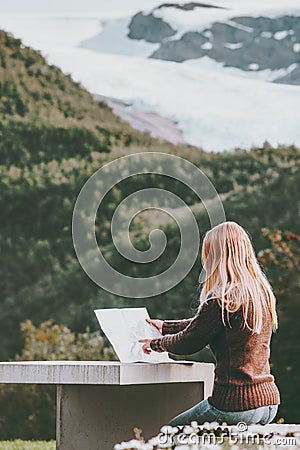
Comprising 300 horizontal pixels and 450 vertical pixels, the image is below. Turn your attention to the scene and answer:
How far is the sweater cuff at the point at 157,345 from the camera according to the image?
3.81m

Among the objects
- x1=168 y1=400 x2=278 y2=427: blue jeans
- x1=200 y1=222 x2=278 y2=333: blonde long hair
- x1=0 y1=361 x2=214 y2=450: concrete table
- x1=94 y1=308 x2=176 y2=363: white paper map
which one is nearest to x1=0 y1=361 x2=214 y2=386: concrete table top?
x1=0 y1=361 x2=214 y2=450: concrete table

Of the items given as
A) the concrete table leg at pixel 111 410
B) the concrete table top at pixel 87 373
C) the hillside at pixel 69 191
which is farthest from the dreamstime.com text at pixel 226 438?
the hillside at pixel 69 191

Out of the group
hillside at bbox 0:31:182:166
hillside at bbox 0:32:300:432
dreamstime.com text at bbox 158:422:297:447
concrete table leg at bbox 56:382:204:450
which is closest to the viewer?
dreamstime.com text at bbox 158:422:297:447

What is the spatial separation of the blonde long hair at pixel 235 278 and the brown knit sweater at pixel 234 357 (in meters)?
0.04

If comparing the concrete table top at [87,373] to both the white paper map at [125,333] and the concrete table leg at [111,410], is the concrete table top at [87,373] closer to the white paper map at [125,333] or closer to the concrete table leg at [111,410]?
the white paper map at [125,333]

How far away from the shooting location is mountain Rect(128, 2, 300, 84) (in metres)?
8.01

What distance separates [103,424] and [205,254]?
0.93 metres

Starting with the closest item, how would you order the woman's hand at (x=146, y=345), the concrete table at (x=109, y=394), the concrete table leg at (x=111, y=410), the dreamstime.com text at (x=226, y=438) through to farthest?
the dreamstime.com text at (x=226, y=438)
the concrete table at (x=109, y=394)
the woman's hand at (x=146, y=345)
the concrete table leg at (x=111, y=410)

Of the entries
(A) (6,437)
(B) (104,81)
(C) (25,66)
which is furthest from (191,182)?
(A) (6,437)

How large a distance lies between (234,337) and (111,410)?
2.73 feet

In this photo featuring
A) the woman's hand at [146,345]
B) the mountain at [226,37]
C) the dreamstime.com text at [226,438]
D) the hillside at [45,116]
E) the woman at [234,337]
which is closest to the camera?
the dreamstime.com text at [226,438]

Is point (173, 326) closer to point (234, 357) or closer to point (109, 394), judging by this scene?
point (109, 394)

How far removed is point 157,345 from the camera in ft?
12.5

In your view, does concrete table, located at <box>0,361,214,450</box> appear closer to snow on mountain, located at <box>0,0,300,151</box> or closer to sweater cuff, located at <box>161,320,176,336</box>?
sweater cuff, located at <box>161,320,176,336</box>
